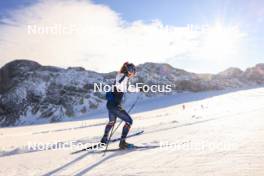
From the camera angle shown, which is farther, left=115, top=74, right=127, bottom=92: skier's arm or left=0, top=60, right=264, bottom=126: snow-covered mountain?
left=0, top=60, right=264, bottom=126: snow-covered mountain

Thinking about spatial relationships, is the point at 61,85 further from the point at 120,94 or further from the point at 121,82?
the point at 121,82

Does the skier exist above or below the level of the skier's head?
below

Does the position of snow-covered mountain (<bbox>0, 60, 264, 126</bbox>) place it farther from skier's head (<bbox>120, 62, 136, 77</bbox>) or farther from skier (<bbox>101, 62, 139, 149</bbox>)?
skier's head (<bbox>120, 62, 136, 77</bbox>)

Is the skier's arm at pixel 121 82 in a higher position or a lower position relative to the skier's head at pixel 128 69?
lower

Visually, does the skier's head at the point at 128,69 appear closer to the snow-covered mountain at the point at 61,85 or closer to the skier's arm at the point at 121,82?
the skier's arm at the point at 121,82

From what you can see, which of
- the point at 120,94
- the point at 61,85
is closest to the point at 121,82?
the point at 120,94

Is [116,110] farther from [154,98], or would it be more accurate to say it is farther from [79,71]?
[79,71]

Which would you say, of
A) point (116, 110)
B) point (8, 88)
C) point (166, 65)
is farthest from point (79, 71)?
point (116, 110)

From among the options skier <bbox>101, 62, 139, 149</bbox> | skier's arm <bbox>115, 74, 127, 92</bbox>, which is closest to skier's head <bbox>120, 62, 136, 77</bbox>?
skier <bbox>101, 62, 139, 149</bbox>

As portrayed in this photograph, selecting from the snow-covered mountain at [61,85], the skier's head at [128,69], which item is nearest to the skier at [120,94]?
the skier's head at [128,69]

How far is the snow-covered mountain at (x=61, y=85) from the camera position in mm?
43434

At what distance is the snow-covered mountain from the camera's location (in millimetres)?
43434

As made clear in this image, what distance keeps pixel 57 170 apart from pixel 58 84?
45.9 metres

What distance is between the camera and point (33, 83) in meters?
49.8
